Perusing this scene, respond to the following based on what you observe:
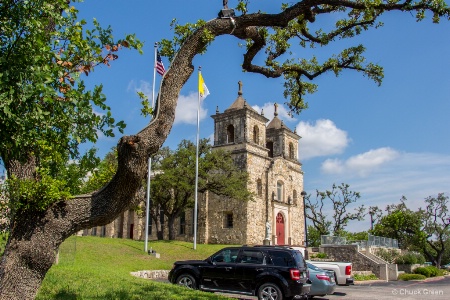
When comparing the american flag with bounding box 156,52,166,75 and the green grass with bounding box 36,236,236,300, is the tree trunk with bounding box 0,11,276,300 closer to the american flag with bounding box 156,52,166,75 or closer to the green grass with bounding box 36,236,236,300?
the green grass with bounding box 36,236,236,300

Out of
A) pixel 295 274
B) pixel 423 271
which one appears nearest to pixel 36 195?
pixel 295 274

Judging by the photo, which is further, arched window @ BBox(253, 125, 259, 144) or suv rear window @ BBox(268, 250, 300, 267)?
arched window @ BBox(253, 125, 259, 144)

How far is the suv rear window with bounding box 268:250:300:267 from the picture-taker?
12.4 metres

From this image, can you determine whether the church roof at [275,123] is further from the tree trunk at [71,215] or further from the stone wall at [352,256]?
the tree trunk at [71,215]

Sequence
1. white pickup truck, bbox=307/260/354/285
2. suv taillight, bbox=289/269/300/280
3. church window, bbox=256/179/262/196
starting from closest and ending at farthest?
suv taillight, bbox=289/269/300/280, white pickup truck, bbox=307/260/354/285, church window, bbox=256/179/262/196

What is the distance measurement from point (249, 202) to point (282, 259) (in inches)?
1026

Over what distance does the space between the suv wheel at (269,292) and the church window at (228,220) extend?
27207 mm

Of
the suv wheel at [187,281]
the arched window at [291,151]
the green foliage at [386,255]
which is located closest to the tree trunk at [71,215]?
the suv wheel at [187,281]

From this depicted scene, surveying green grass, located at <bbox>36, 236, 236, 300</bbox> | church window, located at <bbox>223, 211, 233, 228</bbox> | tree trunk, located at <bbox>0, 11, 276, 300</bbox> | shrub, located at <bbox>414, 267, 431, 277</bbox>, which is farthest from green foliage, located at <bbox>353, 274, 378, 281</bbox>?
tree trunk, located at <bbox>0, 11, 276, 300</bbox>

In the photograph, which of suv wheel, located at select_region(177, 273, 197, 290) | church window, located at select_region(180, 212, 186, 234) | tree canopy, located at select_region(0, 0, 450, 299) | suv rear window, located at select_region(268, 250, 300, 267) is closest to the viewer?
tree canopy, located at select_region(0, 0, 450, 299)

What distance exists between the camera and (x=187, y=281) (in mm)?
13539

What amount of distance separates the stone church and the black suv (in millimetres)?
23164

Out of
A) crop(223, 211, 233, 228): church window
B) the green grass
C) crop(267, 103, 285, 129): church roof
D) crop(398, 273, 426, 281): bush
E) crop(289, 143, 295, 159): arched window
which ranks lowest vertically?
crop(398, 273, 426, 281): bush

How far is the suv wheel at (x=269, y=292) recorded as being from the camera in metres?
12.0
